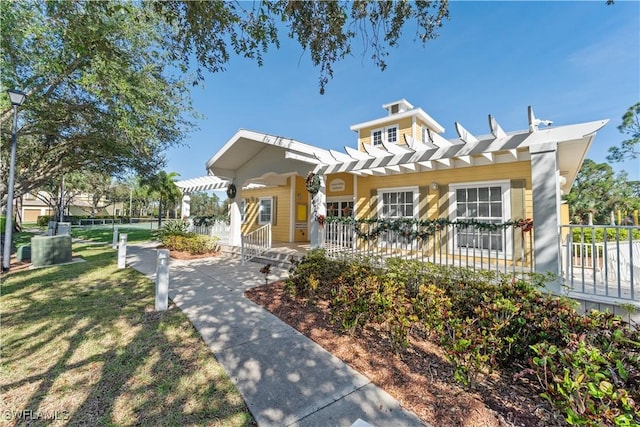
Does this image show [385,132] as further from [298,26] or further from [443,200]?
[298,26]

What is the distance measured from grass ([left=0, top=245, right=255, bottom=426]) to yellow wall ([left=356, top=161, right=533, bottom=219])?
6.73m

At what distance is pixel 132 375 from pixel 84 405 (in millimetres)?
434

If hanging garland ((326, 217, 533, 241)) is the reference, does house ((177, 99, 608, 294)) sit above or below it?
above

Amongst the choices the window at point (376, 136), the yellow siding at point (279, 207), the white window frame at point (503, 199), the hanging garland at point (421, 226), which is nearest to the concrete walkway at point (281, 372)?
the hanging garland at point (421, 226)

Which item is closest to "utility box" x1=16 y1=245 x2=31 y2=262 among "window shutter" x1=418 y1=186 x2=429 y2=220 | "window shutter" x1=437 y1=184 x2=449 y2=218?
"window shutter" x1=418 y1=186 x2=429 y2=220

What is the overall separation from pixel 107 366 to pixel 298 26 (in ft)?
16.1

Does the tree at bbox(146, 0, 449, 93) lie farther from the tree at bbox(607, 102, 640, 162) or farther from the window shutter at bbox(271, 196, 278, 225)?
the tree at bbox(607, 102, 640, 162)

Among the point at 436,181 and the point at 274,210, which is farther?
the point at 274,210

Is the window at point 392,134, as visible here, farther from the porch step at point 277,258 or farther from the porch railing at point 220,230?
the porch railing at point 220,230

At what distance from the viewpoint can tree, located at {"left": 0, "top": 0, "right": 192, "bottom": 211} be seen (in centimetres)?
618

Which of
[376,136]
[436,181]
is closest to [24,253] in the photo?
[436,181]

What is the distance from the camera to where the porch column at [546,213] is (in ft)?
13.4

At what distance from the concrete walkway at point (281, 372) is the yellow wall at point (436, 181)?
5.69 metres

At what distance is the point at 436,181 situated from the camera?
7805mm
